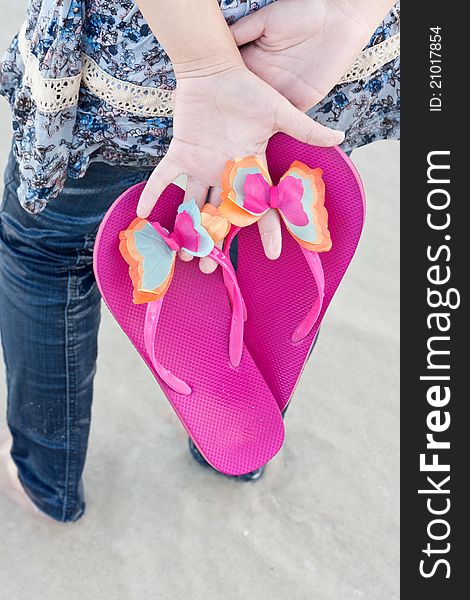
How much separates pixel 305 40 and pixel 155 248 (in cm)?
26

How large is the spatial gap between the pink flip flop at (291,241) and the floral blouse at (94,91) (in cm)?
6

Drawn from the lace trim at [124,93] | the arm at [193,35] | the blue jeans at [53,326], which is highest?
the arm at [193,35]

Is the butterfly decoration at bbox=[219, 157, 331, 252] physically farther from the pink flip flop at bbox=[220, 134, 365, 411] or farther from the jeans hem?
the jeans hem

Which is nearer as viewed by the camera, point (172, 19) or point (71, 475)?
point (172, 19)

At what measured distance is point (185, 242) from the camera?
91 centimetres

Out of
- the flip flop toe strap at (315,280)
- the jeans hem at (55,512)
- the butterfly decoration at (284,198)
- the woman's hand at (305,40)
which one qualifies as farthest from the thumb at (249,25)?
the jeans hem at (55,512)

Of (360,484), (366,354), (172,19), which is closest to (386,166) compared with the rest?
(366,354)

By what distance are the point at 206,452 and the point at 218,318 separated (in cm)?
16

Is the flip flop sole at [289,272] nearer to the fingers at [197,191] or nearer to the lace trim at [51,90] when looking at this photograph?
the fingers at [197,191]

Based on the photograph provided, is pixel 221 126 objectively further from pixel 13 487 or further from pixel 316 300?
pixel 13 487

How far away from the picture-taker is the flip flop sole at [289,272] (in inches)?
36.1

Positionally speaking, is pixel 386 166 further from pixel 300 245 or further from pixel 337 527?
pixel 300 245

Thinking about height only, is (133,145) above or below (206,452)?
above

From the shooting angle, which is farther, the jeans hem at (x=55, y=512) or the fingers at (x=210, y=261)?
the jeans hem at (x=55, y=512)
